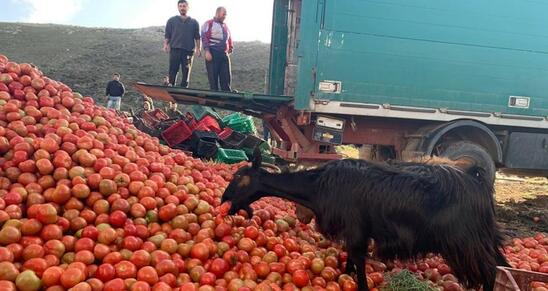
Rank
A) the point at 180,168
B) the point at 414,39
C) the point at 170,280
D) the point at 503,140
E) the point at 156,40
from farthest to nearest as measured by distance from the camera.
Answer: the point at 156,40, the point at 503,140, the point at 414,39, the point at 180,168, the point at 170,280

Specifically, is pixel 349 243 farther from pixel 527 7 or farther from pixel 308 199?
pixel 527 7

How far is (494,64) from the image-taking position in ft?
27.0

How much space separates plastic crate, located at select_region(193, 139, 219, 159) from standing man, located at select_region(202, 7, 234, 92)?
67.8 inches

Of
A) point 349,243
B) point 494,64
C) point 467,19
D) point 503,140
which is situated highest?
point 467,19

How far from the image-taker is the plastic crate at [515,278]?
9.94ft

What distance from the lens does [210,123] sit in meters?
9.09

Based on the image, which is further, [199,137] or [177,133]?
[177,133]

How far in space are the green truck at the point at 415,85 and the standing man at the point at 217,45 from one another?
1.45 meters

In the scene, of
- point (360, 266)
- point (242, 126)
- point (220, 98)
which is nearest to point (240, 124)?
point (242, 126)

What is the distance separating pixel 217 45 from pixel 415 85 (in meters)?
4.09

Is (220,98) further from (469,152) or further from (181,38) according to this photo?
(469,152)

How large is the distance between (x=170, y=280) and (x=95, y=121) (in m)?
2.77

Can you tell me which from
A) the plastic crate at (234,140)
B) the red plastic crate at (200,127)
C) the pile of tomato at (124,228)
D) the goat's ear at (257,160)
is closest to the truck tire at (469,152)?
the pile of tomato at (124,228)

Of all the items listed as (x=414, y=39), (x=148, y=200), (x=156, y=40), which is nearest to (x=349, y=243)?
(x=148, y=200)
